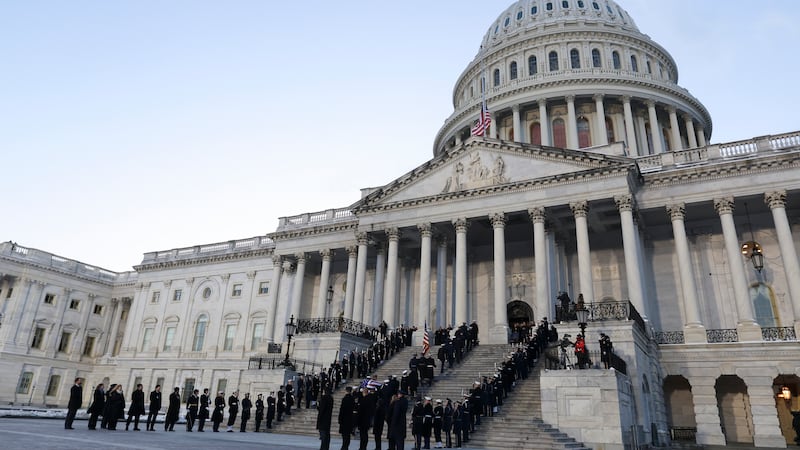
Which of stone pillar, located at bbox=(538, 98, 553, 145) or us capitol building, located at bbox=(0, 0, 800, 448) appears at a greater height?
stone pillar, located at bbox=(538, 98, 553, 145)

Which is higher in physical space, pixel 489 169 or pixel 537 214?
pixel 489 169

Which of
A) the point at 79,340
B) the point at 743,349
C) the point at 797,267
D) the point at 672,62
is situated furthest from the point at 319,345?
the point at 672,62

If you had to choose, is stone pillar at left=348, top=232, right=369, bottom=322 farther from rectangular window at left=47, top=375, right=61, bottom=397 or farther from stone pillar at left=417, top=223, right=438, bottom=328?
rectangular window at left=47, top=375, right=61, bottom=397

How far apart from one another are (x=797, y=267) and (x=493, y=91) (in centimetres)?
3322

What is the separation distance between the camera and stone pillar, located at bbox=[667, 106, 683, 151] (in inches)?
1925

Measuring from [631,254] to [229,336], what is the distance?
115 feet

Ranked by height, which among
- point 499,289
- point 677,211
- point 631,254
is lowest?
point 499,289

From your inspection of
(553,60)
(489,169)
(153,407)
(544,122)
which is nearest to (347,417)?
(153,407)

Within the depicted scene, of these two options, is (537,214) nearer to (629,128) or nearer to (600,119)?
(600,119)

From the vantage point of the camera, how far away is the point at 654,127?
160 ft

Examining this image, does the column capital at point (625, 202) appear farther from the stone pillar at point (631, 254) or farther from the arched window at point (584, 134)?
the arched window at point (584, 134)

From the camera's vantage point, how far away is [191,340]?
50.8m

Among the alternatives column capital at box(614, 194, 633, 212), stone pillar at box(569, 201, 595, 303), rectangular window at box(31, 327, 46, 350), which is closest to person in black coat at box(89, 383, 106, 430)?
stone pillar at box(569, 201, 595, 303)

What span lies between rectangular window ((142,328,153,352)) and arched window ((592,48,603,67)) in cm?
4989
